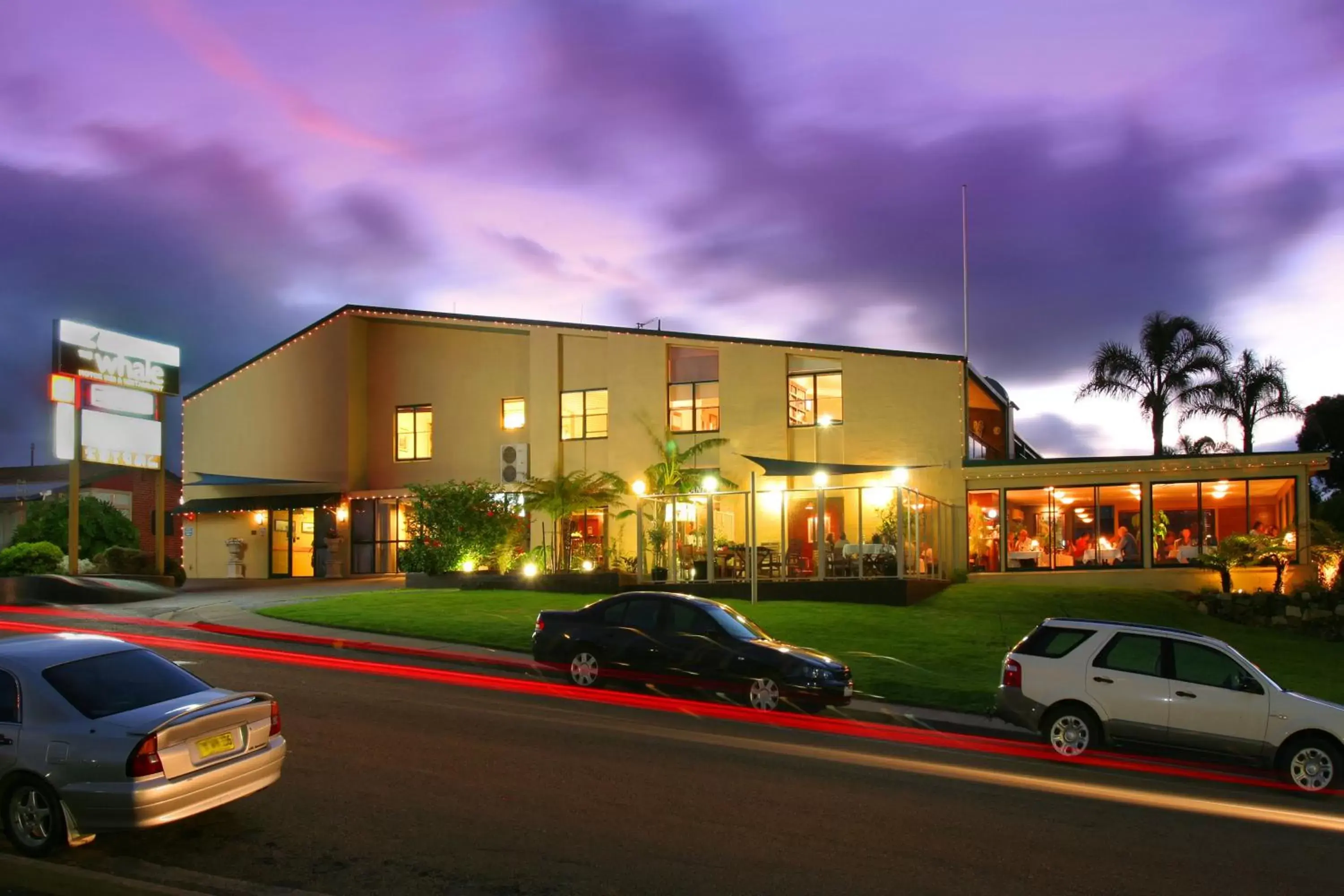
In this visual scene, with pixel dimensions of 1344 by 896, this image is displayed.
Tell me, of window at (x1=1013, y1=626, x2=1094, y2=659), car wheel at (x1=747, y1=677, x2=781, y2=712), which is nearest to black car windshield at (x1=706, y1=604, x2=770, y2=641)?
car wheel at (x1=747, y1=677, x2=781, y2=712)

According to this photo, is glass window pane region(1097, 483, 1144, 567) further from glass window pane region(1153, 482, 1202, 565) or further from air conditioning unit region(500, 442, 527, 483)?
air conditioning unit region(500, 442, 527, 483)

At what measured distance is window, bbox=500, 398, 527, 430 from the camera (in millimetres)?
Answer: 35844

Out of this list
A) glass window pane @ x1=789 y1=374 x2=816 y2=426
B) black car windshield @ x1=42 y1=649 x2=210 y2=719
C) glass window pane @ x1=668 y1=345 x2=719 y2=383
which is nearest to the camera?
black car windshield @ x1=42 y1=649 x2=210 y2=719

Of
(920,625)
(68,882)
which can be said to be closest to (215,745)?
(68,882)

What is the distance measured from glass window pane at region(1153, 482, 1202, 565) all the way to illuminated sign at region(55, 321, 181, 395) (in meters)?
25.7

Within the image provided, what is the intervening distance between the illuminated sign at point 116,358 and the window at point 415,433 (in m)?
7.71

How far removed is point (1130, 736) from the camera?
492 inches

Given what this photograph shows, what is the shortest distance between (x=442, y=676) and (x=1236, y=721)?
982cm

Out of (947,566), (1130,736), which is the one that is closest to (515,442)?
(947,566)

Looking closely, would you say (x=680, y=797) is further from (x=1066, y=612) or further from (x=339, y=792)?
(x=1066, y=612)

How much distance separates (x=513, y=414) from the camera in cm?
3606

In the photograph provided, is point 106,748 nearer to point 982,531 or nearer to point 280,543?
point 982,531

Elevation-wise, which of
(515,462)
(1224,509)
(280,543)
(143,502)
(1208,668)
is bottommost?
(1208,668)

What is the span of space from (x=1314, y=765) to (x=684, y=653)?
7314 mm
